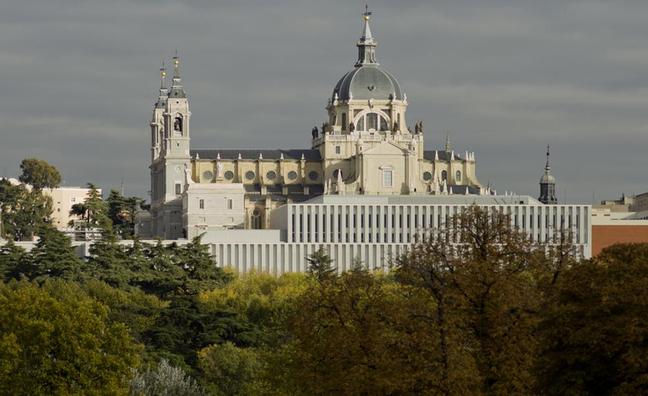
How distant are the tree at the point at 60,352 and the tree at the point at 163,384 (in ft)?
10.9

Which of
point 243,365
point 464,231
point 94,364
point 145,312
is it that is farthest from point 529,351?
point 145,312

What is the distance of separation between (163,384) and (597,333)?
113 feet

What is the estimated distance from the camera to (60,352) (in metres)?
100

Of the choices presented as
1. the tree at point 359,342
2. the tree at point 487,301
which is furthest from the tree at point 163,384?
the tree at point 487,301

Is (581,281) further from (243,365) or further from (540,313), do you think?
(243,365)

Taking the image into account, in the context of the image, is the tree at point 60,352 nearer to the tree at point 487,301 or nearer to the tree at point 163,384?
the tree at point 163,384

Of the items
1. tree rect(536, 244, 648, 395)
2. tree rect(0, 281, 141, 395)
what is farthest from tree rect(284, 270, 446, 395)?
tree rect(0, 281, 141, 395)

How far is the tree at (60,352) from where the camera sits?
98.9 meters

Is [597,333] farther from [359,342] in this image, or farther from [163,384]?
[163,384]

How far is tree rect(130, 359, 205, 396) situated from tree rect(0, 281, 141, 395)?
331cm

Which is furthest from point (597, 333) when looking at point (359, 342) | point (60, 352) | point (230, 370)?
point (230, 370)

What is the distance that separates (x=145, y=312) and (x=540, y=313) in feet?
234

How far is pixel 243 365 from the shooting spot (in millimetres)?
120562

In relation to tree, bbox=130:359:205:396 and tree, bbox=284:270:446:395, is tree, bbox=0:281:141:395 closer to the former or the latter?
tree, bbox=130:359:205:396
